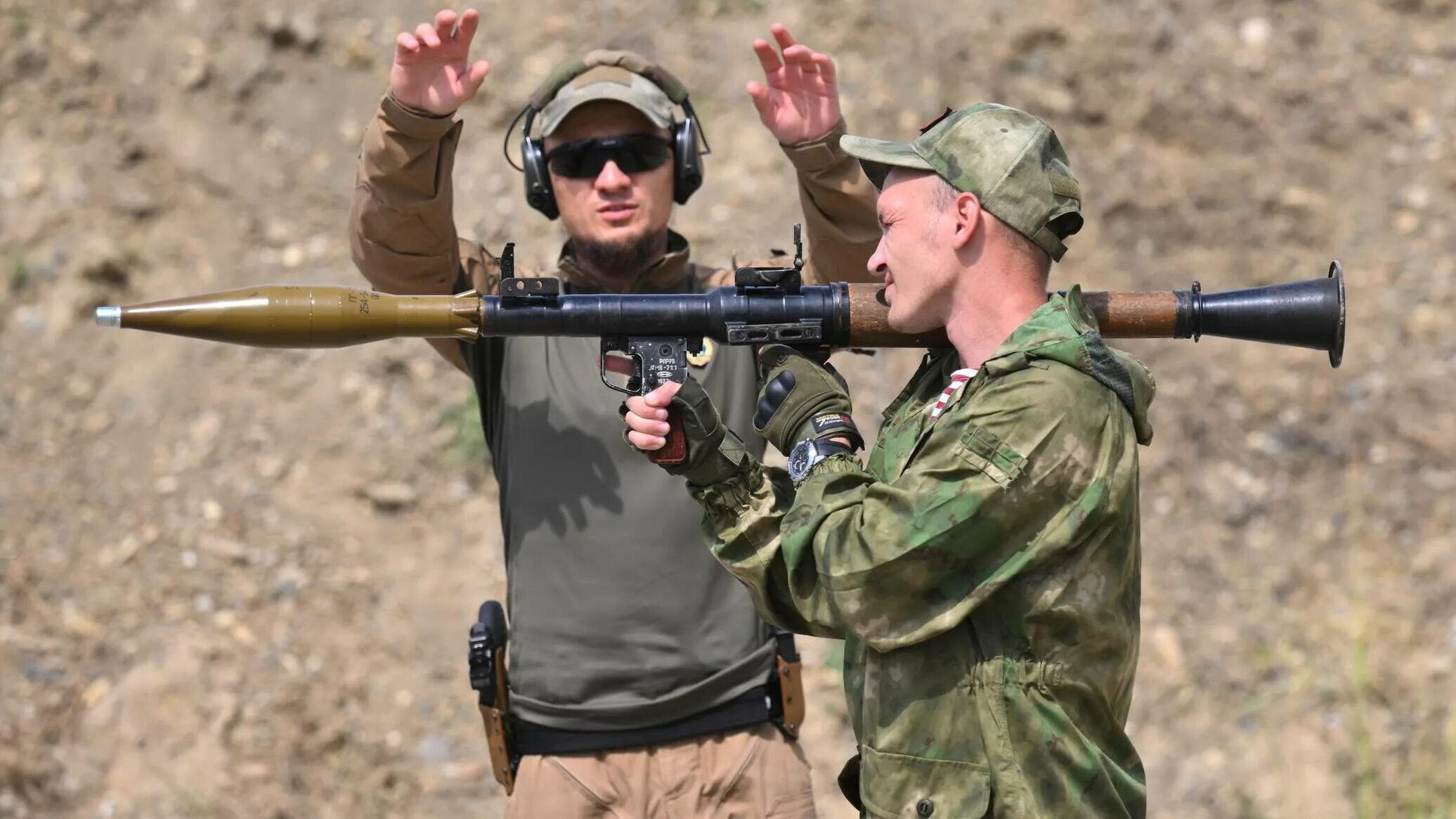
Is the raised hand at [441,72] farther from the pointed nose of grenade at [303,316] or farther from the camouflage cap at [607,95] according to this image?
the pointed nose of grenade at [303,316]

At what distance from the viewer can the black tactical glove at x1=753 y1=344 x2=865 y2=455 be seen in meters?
3.17

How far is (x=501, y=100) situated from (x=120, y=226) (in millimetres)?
2267

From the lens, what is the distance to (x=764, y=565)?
120 inches

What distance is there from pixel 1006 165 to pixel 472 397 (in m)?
5.27

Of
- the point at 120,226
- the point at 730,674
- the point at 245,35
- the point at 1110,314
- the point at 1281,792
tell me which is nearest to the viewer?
the point at 1110,314

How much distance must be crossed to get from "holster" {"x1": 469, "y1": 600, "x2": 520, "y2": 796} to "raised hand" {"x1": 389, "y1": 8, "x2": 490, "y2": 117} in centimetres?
146

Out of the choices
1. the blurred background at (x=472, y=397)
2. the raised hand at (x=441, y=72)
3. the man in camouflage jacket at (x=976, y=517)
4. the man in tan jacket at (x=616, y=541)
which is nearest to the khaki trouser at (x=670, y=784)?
the man in tan jacket at (x=616, y=541)

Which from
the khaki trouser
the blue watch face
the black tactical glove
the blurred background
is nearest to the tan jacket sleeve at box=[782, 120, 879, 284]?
the black tactical glove

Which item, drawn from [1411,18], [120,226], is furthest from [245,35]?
[1411,18]

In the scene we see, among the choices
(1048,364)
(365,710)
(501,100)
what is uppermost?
(501,100)

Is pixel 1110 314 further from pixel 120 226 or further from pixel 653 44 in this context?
pixel 120 226

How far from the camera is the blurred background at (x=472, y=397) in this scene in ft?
22.2

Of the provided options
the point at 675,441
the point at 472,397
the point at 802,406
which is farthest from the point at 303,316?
the point at 472,397

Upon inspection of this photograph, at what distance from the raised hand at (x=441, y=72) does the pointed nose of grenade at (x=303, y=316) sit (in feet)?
1.83
